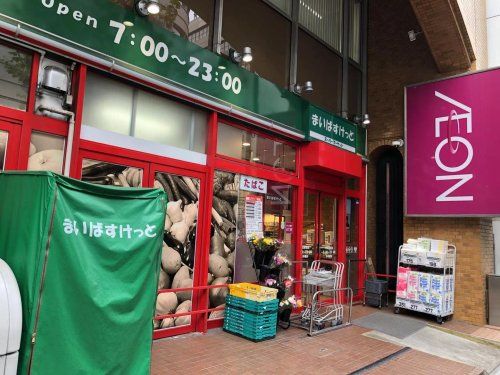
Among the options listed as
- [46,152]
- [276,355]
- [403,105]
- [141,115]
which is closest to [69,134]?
[46,152]

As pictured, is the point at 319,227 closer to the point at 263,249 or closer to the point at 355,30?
the point at 263,249

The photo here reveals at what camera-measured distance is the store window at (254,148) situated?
695cm

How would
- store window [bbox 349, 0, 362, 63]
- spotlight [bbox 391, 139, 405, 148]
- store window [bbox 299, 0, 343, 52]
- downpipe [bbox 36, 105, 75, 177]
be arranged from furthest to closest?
1. store window [bbox 349, 0, 362, 63]
2. spotlight [bbox 391, 139, 405, 148]
3. store window [bbox 299, 0, 343, 52]
4. downpipe [bbox 36, 105, 75, 177]

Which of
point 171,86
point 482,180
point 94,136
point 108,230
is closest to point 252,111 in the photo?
point 171,86

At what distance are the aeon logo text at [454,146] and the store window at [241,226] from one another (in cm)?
372

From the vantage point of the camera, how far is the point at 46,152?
15.5 feet

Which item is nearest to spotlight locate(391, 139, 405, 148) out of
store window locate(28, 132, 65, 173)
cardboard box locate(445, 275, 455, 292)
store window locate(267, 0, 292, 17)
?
cardboard box locate(445, 275, 455, 292)

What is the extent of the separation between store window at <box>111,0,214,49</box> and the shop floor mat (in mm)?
5532

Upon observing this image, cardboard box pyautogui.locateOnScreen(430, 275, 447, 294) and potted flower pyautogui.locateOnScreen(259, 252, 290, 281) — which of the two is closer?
potted flower pyautogui.locateOnScreen(259, 252, 290, 281)

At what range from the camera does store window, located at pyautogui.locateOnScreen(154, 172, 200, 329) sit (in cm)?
584

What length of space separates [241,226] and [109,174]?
8.23ft

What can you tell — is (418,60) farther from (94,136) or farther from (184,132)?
(94,136)

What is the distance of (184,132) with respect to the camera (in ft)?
20.8

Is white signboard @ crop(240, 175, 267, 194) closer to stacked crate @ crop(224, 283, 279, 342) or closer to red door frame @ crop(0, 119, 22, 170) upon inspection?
stacked crate @ crop(224, 283, 279, 342)
